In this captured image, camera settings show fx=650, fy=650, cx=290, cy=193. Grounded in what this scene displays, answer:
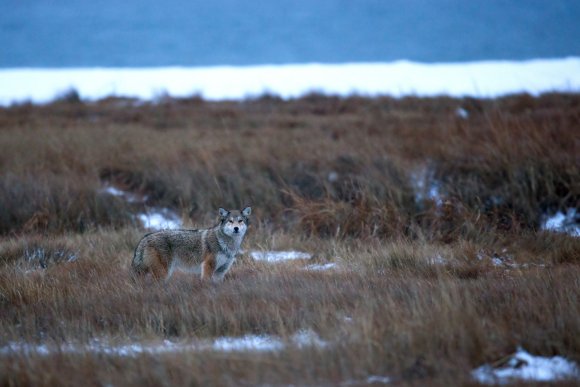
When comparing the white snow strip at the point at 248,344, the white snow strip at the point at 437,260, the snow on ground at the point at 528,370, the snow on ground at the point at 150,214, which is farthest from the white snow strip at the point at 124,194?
the snow on ground at the point at 528,370

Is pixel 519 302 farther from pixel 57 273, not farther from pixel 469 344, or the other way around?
pixel 57 273

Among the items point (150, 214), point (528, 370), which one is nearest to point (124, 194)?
point (150, 214)

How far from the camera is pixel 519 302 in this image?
20.6ft

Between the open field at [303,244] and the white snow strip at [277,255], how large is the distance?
15 centimetres

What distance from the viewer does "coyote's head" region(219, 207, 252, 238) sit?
315 inches

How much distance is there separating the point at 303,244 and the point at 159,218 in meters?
3.79

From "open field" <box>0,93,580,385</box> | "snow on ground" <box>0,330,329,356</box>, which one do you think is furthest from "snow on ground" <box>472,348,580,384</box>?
"snow on ground" <box>0,330,329,356</box>

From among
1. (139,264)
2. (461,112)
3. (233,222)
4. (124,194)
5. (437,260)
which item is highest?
(461,112)

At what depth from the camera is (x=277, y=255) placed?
33.3 ft

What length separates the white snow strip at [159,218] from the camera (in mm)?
12492

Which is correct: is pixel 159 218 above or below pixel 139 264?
below

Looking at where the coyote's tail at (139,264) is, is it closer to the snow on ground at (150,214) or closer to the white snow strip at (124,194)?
the snow on ground at (150,214)

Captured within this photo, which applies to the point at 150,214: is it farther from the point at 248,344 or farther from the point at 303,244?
the point at 248,344

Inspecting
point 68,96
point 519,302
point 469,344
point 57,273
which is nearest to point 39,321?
point 57,273
